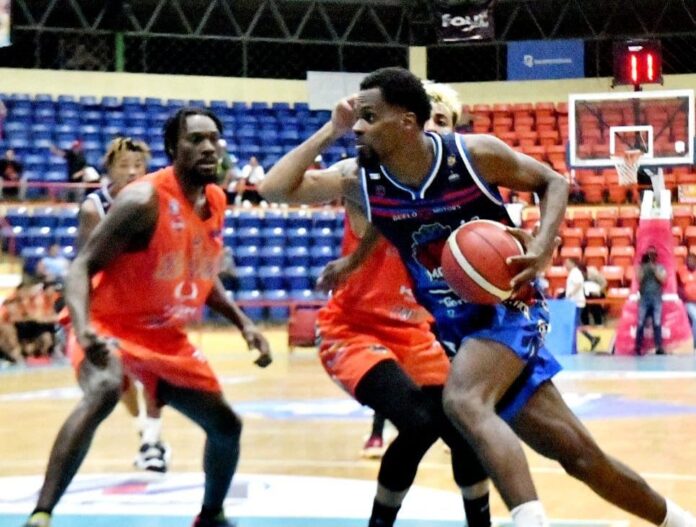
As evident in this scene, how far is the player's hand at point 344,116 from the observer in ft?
13.9

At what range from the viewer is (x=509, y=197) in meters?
20.7

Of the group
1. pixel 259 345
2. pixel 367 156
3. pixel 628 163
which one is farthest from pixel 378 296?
pixel 628 163

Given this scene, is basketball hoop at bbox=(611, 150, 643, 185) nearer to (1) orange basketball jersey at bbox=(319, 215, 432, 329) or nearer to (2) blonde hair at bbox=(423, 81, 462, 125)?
(2) blonde hair at bbox=(423, 81, 462, 125)

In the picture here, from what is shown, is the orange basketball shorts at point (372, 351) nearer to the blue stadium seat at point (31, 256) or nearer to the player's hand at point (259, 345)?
the player's hand at point (259, 345)

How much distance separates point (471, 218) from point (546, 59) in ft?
73.0

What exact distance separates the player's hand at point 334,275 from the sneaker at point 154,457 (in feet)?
7.11

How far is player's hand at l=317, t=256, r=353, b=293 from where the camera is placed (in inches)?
181

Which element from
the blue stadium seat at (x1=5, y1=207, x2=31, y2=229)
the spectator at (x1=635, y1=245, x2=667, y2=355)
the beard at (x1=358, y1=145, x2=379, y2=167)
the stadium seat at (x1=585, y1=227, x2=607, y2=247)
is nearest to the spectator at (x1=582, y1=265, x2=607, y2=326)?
the stadium seat at (x1=585, y1=227, x2=607, y2=247)

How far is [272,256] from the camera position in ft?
65.7

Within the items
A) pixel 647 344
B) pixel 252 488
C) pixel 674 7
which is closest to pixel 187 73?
pixel 674 7

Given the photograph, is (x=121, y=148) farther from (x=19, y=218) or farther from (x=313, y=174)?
(x=19, y=218)

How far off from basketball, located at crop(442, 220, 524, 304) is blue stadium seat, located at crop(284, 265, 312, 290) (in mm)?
15868

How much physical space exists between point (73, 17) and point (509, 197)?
413 inches

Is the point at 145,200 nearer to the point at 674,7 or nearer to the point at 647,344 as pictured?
the point at 647,344
